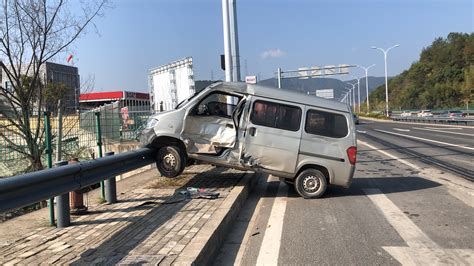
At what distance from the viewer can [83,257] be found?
4867 millimetres

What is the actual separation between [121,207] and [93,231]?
4.96 ft

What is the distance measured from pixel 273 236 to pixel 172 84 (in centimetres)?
1353

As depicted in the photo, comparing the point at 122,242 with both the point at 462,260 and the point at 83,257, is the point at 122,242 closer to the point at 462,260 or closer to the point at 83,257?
the point at 83,257

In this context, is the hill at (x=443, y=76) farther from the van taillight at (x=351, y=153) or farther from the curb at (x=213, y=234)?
the curb at (x=213, y=234)

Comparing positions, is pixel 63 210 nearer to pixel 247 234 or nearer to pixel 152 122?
pixel 247 234

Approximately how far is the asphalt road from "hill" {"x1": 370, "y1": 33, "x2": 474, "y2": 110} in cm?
9010

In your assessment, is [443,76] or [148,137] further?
[443,76]

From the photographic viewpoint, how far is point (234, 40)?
15797 mm

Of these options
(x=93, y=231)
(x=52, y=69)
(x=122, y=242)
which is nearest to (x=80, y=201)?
(x=93, y=231)

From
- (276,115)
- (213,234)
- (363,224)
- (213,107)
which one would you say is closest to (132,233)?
(213,234)

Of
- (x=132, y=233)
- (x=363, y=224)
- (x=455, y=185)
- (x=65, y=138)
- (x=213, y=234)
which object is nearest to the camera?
(x=213, y=234)

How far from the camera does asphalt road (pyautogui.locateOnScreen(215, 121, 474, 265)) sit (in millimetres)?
5602

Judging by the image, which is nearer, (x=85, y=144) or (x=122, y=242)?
(x=122, y=242)

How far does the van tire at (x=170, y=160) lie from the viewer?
9.42 meters
